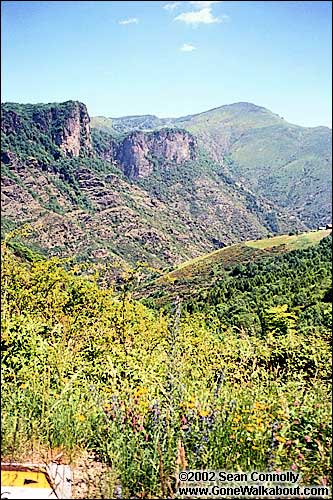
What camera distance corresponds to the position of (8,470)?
8.74ft

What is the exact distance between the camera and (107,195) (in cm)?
14700

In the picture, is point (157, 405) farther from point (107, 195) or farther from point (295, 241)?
point (107, 195)

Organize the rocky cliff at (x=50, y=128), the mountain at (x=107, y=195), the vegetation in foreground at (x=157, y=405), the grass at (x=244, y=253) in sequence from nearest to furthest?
the vegetation in foreground at (x=157, y=405)
the grass at (x=244, y=253)
the mountain at (x=107, y=195)
the rocky cliff at (x=50, y=128)

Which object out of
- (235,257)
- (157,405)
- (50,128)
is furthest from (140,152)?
(157,405)

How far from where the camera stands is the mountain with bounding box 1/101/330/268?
119062 millimetres

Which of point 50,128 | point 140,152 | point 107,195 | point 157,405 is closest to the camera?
point 157,405

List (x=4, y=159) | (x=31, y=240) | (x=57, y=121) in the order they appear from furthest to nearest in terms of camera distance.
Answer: (x=57, y=121) → (x=4, y=159) → (x=31, y=240)

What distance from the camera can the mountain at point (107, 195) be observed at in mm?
119062

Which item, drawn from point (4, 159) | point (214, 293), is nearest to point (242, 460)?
point (214, 293)

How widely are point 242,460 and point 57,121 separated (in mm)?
170234

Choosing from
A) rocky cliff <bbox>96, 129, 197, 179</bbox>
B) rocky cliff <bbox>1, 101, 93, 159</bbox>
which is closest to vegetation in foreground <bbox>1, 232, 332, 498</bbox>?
rocky cliff <bbox>1, 101, 93, 159</bbox>

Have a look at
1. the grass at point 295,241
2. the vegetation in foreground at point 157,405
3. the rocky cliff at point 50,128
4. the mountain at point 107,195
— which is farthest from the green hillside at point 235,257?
the rocky cliff at point 50,128

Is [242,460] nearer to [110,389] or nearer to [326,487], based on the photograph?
[326,487]

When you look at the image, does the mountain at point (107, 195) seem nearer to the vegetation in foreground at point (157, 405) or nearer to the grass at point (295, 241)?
the grass at point (295, 241)
